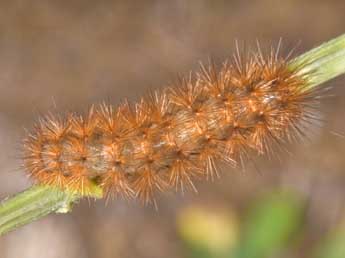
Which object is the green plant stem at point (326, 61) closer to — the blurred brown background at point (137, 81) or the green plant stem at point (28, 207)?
the green plant stem at point (28, 207)

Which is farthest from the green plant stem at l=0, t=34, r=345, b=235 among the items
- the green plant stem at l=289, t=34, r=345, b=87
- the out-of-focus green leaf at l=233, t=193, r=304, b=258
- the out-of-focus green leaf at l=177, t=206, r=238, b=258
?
the out-of-focus green leaf at l=177, t=206, r=238, b=258

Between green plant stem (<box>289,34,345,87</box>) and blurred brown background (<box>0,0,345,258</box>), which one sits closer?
green plant stem (<box>289,34,345,87</box>)

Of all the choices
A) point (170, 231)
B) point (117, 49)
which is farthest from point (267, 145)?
point (117, 49)

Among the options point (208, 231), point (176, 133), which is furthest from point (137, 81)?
point (176, 133)

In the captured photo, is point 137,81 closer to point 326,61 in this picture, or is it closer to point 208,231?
point 208,231

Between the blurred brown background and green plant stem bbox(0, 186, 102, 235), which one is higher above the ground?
the blurred brown background

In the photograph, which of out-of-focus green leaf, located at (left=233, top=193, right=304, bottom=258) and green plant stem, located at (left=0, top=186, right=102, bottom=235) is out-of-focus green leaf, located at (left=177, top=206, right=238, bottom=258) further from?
green plant stem, located at (left=0, top=186, right=102, bottom=235)

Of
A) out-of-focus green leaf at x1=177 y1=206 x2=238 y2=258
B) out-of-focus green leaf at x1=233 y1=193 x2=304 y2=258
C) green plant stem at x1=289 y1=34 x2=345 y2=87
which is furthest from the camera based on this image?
out-of-focus green leaf at x1=177 y1=206 x2=238 y2=258
